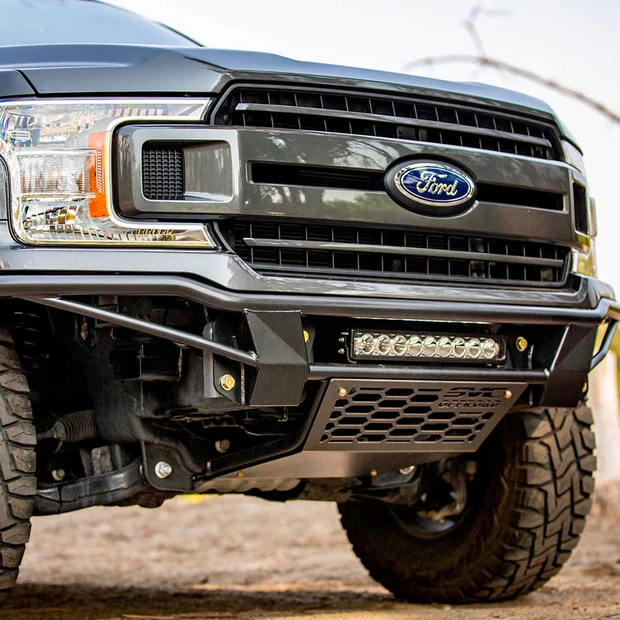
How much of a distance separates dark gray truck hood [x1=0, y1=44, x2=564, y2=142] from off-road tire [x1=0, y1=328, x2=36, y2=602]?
82cm

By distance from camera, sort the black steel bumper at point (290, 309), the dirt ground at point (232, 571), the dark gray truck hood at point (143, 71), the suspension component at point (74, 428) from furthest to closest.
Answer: the dirt ground at point (232, 571) → the suspension component at point (74, 428) → the dark gray truck hood at point (143, 71) → the black steel bumper at point (290, 309)

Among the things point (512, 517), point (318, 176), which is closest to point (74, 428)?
point (318, 176)

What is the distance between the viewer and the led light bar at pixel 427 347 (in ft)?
11.2

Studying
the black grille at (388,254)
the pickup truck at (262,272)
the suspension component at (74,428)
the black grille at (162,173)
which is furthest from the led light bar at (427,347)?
the suspension component at (74,428)

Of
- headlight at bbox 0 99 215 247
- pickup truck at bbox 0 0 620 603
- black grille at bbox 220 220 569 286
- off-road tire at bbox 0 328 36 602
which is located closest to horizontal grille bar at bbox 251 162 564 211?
pickup truck at bbox 0 0 620 603

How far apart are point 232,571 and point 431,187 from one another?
14.0 ft

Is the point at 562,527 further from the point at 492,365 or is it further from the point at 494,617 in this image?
the point at 492,365

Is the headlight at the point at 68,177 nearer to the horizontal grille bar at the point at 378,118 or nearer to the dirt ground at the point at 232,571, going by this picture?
the horizontal grille bar at the point at 378,118

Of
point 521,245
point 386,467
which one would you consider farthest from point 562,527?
point 521,245

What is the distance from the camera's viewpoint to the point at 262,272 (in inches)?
127

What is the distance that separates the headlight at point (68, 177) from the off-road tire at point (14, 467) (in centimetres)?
48

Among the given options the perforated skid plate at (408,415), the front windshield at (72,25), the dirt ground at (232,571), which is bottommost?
the dirt ground at (232,571)

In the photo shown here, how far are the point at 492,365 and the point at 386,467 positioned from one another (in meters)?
0.53

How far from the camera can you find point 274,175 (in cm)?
332
